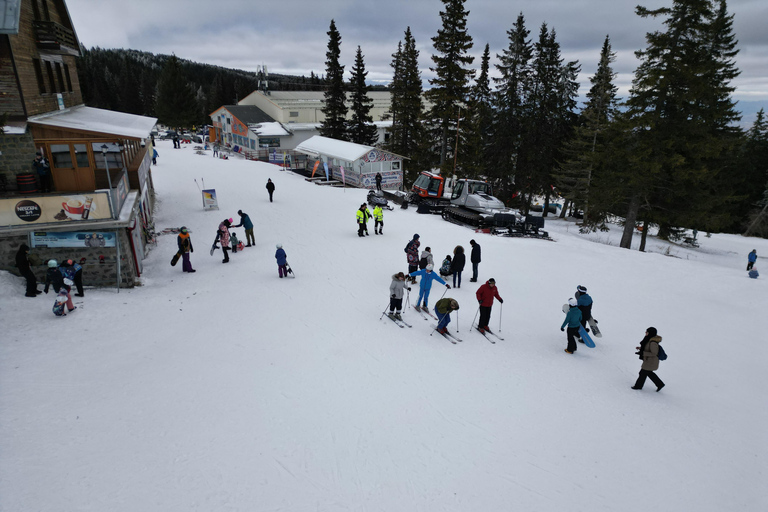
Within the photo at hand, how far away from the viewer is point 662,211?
76.1ft

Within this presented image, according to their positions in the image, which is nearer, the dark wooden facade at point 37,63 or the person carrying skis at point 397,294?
the person carrying skis at point 397,294

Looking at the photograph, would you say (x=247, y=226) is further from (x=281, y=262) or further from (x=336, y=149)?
(x=336, y=149)

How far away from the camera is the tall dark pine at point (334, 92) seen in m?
44.8

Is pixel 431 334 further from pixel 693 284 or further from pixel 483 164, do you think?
pixel 483 164

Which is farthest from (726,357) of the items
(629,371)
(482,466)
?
(482,466)

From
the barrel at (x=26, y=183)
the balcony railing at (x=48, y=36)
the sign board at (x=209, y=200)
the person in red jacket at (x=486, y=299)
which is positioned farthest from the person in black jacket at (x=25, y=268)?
the person in red jacket at (x=486, y=299)

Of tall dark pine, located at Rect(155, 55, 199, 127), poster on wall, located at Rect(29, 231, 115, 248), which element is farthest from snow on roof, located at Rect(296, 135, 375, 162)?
tall dark pine, located at Rect(155, 55, 199, 127)

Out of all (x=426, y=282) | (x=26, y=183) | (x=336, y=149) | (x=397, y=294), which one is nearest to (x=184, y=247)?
(x=26, y=183)

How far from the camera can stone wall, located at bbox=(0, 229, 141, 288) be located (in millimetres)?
11703

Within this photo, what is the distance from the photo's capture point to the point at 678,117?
819 inches

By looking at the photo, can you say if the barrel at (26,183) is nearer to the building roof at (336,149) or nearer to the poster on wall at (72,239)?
the poster on wall at (72,239)

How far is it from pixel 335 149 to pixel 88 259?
24737 mm

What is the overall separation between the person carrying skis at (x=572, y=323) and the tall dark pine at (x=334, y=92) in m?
40.3

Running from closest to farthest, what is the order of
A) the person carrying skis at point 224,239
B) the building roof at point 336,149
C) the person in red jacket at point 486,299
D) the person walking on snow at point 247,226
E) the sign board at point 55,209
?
the person in red jacket at point 486,299, the sign board at point 55,209, the person carrying skis at point 224,239, the person walking on snow at point 247,226, the building roof at point 336,149
